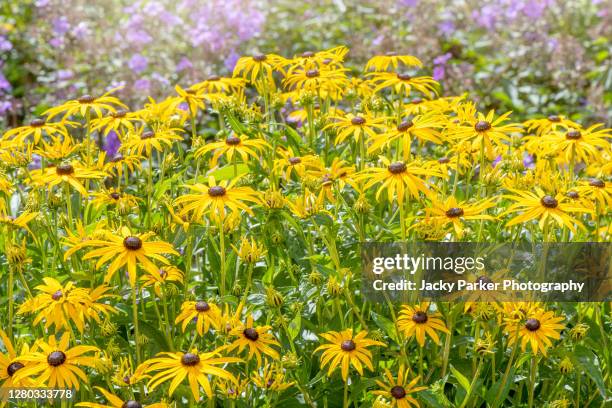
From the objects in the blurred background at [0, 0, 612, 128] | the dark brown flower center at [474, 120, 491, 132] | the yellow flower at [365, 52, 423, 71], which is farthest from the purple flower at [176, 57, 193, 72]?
the dark brown flower center at [474, 120, 491, 132]

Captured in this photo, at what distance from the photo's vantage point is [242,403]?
1851 millimetres

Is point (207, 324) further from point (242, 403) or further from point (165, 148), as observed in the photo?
point (165, 148)

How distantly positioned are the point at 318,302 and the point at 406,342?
24 cm

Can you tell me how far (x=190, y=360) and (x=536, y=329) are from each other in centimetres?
78

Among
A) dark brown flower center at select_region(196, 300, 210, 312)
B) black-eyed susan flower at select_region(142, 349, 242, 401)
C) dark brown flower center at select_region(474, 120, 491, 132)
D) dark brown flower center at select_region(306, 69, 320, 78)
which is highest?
dark brown flower center at select_region(306, 69, 320, 78)

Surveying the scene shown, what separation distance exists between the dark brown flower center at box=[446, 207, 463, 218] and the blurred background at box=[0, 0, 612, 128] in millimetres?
2608

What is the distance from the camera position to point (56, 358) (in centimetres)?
165

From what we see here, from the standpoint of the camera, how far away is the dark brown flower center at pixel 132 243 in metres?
1.70

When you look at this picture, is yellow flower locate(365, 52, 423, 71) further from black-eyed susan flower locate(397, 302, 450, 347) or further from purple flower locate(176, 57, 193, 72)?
purple flower locate(176, 57, 193, 72)

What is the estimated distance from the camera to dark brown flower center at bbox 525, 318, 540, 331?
6.04 feet

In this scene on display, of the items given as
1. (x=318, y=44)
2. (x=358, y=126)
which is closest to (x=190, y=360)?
(x=358, y=126)

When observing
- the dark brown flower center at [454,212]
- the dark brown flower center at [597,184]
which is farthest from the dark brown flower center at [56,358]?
the dark brown flower center at [597,184]

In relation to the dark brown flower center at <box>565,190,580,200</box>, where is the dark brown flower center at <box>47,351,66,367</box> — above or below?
below

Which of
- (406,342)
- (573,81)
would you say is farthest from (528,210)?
(573,81)
